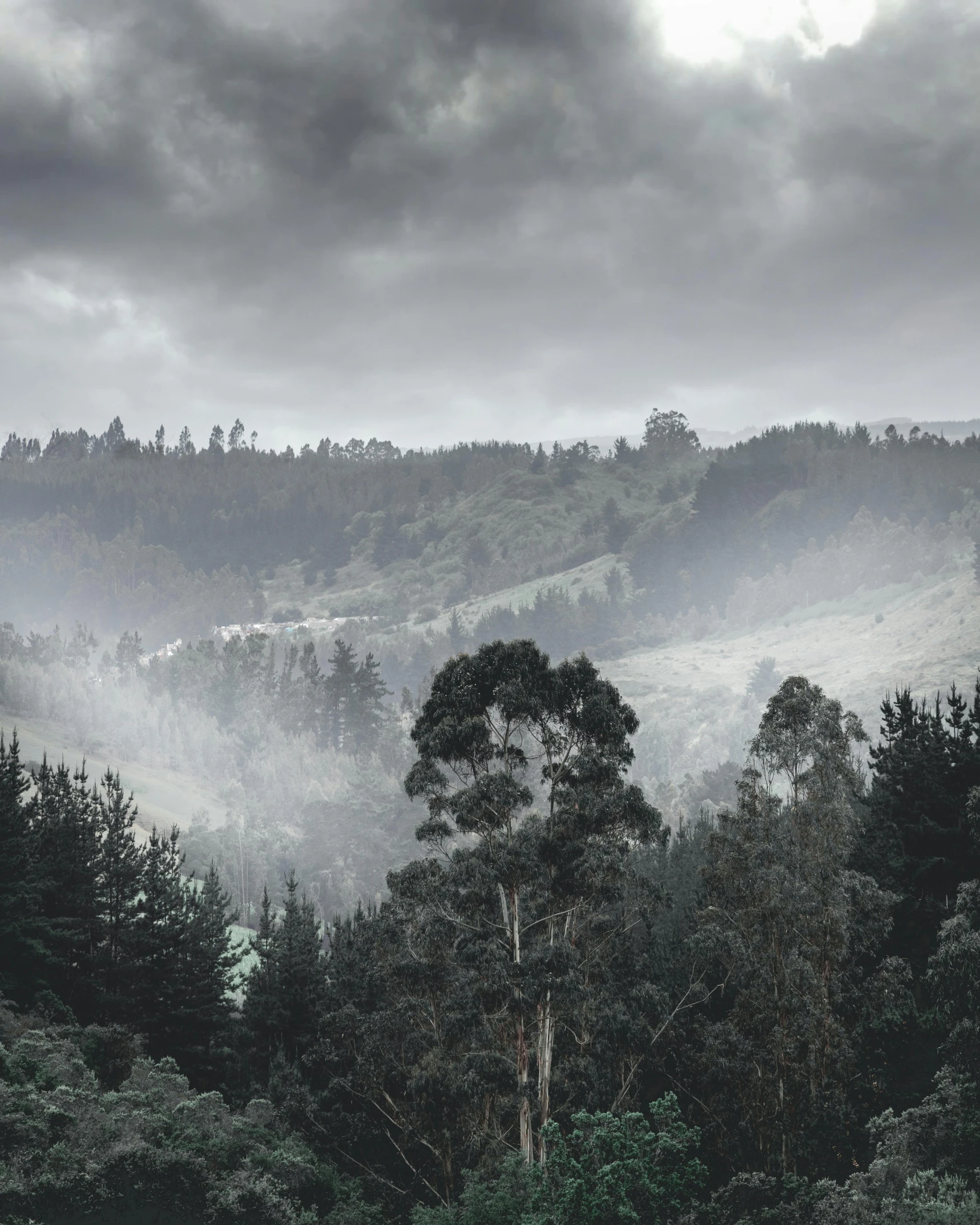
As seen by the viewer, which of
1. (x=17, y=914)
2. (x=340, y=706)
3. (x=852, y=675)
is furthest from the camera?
(x=340, y=706)

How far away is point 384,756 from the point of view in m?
158

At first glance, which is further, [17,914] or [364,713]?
[364,713]

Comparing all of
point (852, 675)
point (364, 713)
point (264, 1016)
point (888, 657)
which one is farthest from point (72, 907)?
point (888, 657)

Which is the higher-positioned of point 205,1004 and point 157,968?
point 157,968

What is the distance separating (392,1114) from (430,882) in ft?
40.7

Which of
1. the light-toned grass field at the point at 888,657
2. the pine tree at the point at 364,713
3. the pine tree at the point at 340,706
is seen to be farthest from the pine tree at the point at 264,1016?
the pine tree at the point at 340,706

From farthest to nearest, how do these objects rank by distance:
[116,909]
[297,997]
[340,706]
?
[340,706] → [297,997] → [116,909]

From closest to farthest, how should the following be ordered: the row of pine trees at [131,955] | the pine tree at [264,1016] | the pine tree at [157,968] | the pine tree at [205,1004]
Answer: the row of pine trees at [131,955] → the pine tree at [157,968] → the pine tree at [205,1004] → the pine tree at [264,1016]

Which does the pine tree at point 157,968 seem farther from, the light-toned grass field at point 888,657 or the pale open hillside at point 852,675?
the light-toned grass field at point 888,657

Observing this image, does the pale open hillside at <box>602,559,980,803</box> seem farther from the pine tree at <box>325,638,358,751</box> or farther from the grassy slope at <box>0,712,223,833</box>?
the grassy slope at <box>0,712,223,833</box>

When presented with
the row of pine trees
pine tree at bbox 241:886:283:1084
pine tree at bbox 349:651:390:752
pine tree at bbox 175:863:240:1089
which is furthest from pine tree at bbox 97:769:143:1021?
pine tree at bbox 349:651:390:752

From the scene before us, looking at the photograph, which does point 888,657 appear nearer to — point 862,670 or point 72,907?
point 862,670

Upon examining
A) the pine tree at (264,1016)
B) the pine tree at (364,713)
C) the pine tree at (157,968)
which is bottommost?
the pine tree at (264,1016)

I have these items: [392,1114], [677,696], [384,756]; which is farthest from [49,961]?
[677,696]
